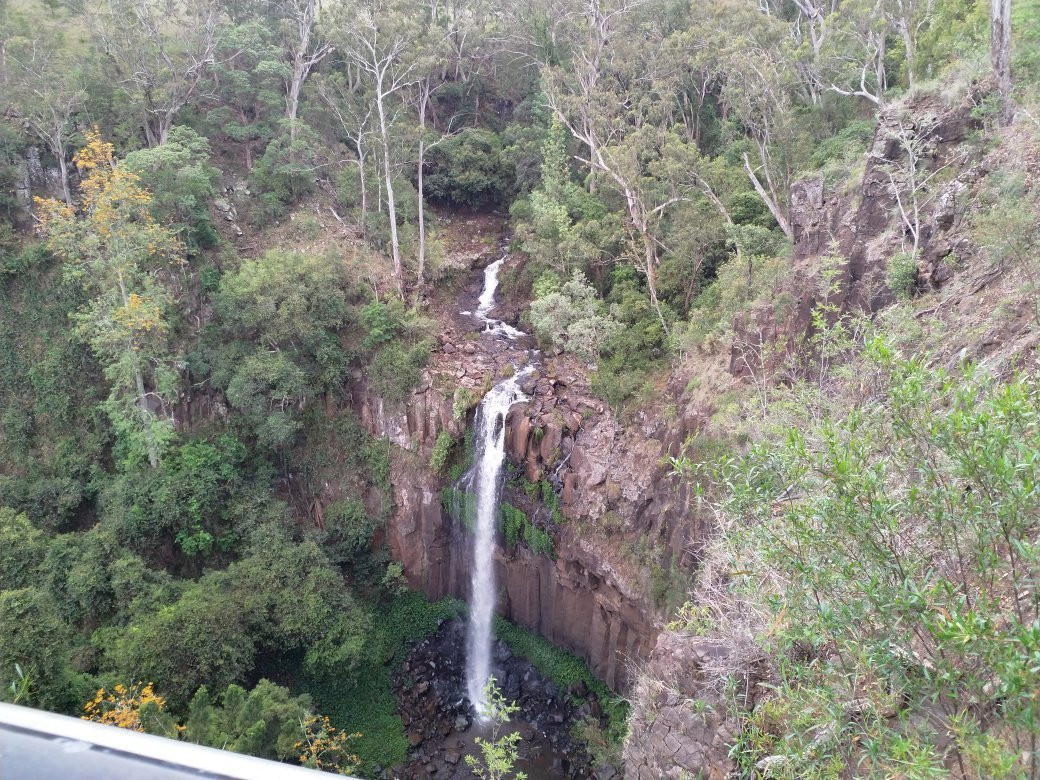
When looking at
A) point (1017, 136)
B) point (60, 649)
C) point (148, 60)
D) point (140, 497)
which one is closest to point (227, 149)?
point (148, 60)

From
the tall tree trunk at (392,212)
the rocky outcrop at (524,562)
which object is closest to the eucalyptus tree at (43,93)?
the tall tree trunk at (392,212)

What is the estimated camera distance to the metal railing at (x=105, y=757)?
142 cm

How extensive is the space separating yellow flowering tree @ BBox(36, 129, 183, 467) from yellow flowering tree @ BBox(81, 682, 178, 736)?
6679mm

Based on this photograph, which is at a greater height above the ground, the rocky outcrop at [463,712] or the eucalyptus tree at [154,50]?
the eucalyptus tree at [154,50]

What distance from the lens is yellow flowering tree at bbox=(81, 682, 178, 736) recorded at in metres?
10.8

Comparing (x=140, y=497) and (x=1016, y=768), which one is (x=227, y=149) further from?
(x=1016, y=768)

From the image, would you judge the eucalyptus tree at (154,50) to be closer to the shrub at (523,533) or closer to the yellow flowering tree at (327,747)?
the shrub at (523,533)

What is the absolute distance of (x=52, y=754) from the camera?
1463 mm

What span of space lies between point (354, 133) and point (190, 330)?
11118 mm

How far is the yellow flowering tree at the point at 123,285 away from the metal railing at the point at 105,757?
17.2 meters

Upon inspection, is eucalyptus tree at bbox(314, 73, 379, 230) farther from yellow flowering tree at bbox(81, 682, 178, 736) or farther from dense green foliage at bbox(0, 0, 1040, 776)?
yellow flowering tree at bbox(81, 682, 178, 736)

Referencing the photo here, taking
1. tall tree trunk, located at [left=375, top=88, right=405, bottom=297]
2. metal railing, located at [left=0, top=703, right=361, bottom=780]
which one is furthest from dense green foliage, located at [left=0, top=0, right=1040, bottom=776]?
metal railing, located at [left=0, top=703, right=361, bottom=780]

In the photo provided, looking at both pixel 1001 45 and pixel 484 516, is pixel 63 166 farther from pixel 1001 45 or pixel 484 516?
pixel 1001 45

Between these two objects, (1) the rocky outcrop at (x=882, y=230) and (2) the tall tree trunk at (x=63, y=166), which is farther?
(2) the tall tree trunk at (x=63, y=166)
